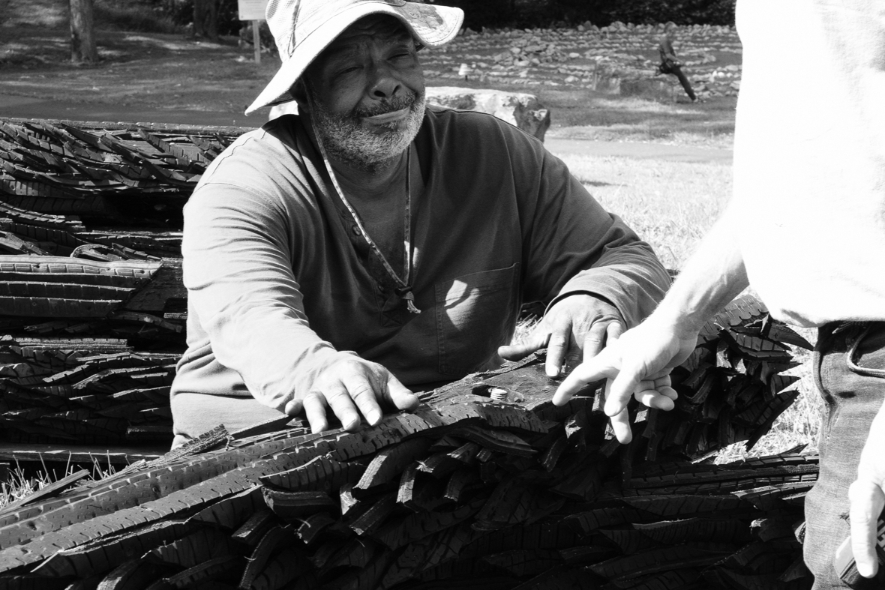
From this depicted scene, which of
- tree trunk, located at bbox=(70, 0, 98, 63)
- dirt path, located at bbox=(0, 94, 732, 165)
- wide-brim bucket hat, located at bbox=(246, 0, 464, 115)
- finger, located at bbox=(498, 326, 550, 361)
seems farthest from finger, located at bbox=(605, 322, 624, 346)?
tree trunk, located at bbox=(70, 0, 98, 63)

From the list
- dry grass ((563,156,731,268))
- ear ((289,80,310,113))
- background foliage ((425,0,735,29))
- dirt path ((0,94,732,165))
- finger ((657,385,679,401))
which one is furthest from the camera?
background foliage ((425,0,735,29))


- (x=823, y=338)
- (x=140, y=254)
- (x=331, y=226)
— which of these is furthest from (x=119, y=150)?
(x=823, y=338)

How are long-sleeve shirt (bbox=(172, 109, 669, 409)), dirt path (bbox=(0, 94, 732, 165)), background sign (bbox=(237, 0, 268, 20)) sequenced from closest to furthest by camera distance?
1. long-sleeve shirt (bbox=(172, 109, 669, 409))
2. dirt path (bbox=(0, 94, 732, 165))
3. background sign (bbox=(237, 0, 268, 20))

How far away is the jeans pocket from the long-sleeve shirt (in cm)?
91

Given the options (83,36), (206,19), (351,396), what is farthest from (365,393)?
(206,19)

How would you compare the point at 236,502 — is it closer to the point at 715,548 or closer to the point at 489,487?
the point at 489,487

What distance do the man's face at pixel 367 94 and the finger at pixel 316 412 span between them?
1.04m

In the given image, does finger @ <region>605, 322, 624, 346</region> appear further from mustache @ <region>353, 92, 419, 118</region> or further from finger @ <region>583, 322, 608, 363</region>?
mustache @ <region>353, 92, 419, 118</region>

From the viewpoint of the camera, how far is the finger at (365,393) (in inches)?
70.2

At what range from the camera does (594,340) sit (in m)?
2.27

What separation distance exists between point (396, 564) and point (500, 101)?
8.36m

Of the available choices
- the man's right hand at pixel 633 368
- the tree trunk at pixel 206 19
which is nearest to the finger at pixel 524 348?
the man's right hand at pixel 633 368

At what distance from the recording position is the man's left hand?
2.25 meters

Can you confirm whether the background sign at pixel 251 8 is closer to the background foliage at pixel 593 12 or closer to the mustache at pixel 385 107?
the mustache at pixel 385 107
